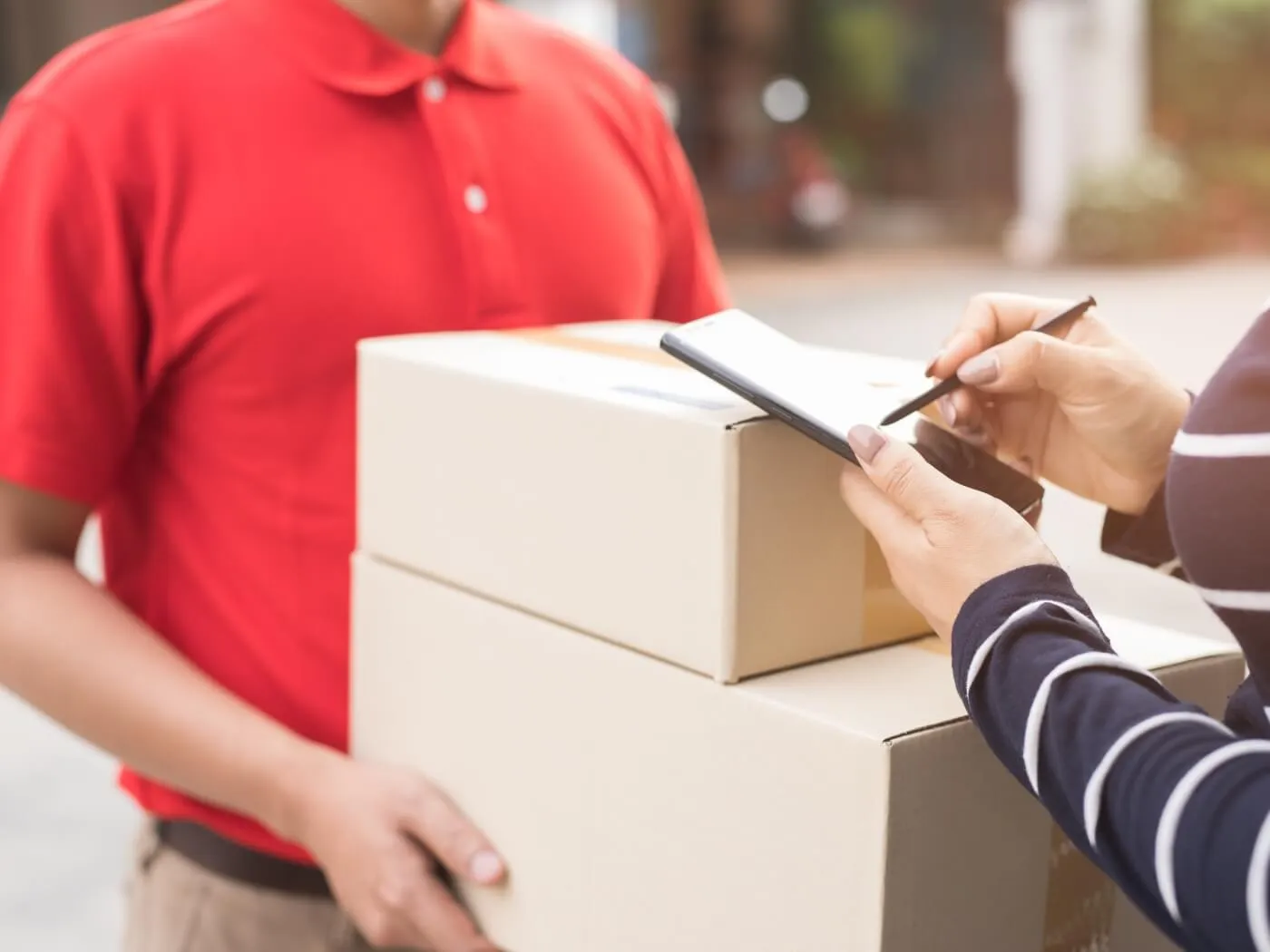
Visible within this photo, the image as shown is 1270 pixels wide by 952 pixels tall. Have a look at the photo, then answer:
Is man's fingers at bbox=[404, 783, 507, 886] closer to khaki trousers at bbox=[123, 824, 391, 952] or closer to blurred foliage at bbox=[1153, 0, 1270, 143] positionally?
khaki trousers at bbox=[123, 824, 391, 952]

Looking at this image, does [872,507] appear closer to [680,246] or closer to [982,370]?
[982,370]

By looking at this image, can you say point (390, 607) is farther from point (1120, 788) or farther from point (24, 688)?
point (1120, 788)

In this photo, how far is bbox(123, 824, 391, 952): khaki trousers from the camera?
1.00m

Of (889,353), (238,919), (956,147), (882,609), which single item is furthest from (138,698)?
(956,147)

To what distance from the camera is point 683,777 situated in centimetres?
77

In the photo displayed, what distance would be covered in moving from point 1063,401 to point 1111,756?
0.29m

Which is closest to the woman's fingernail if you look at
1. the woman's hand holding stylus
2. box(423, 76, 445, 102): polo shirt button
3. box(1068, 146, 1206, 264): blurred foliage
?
the woman's hand holding stylus

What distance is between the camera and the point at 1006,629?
2.12 feet

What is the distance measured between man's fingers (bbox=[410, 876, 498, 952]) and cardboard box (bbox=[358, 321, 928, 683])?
178 mm

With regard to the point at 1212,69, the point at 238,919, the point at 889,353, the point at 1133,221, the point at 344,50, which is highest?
the point at 344,50

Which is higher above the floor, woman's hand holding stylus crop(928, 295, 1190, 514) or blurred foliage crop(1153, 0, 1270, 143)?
woman's hand holding stylus crop(928, 295, 1190, 514)

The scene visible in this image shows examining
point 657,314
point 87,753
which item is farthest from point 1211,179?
point 657,314

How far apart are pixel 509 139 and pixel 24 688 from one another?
1.62ft

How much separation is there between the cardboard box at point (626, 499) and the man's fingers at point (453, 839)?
0.44 ft
